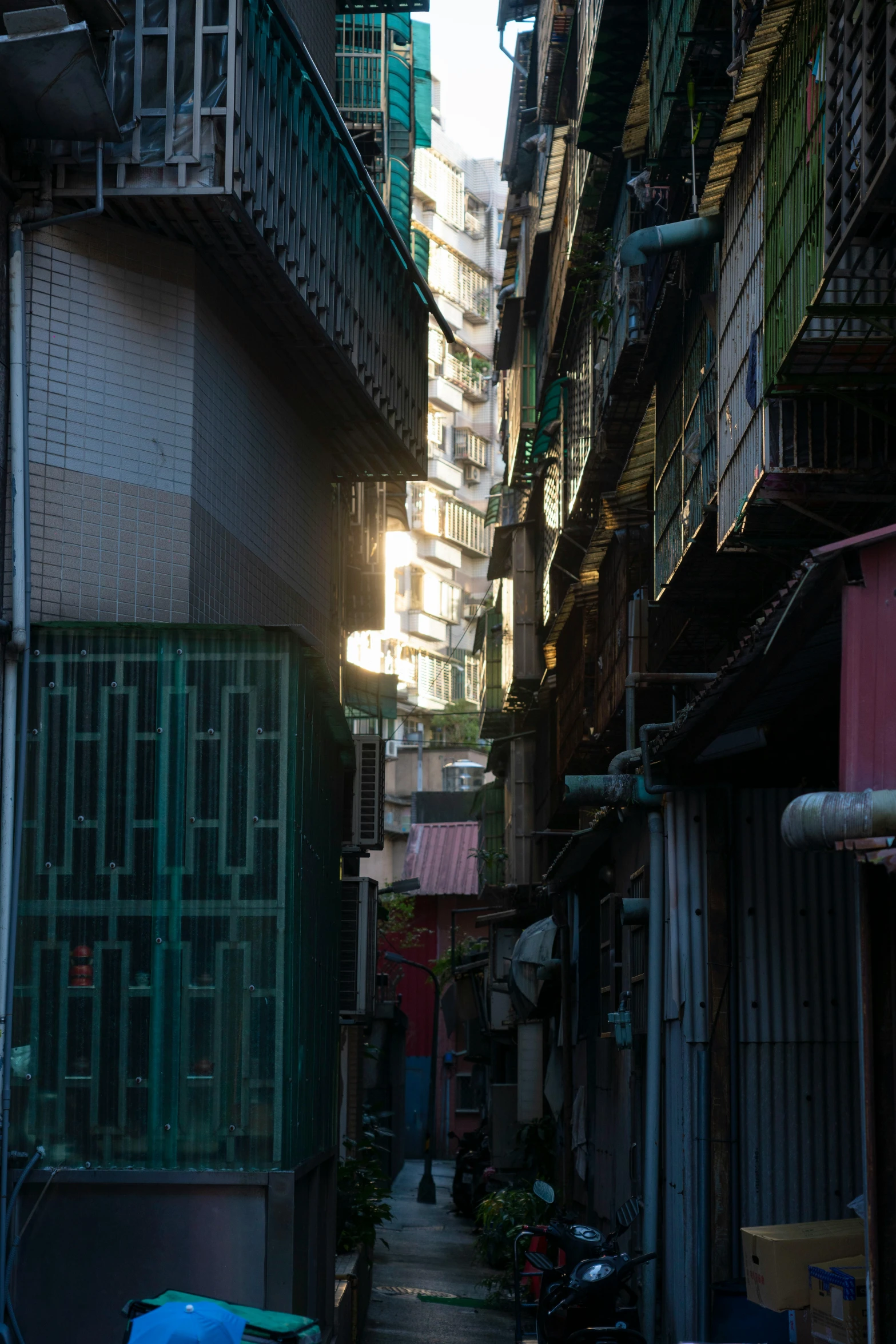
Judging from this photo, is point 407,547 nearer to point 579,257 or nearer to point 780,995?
point 579,257

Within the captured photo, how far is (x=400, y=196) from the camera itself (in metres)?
21.7

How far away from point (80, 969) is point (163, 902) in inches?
26.3

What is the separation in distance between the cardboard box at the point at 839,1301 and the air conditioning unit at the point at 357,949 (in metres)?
9.50

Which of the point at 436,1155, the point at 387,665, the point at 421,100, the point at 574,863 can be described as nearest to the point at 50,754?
the point at 574,863

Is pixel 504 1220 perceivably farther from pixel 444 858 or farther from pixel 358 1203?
pixel 444 858

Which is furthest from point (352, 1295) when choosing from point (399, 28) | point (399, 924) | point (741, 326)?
point (399, 924)

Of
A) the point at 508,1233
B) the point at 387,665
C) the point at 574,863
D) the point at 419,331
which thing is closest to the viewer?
the point at 419,331

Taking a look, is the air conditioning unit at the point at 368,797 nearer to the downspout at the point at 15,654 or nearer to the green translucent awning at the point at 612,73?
the green translucent awning at the point at 612,73

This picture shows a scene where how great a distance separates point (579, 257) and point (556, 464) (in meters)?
5.01

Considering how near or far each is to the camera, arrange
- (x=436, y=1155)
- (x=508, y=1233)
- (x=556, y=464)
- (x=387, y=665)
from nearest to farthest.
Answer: (x=508, y=1233)
(x=556, y=464)
(x=436, y=1155)
(x=387, y=665)

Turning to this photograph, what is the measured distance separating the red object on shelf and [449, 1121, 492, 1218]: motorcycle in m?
23.9

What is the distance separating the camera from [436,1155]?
51.2 m

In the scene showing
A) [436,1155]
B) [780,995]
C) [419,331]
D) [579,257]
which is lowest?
[436,1155]

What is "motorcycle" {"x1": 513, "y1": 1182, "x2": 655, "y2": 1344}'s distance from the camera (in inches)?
412
